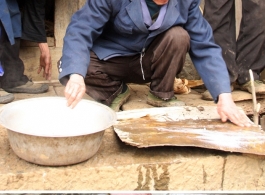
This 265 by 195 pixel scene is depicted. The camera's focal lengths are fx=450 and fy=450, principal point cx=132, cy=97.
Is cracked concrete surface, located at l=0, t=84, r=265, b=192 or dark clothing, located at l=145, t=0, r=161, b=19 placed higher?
dark clothing, located at l=145, t=0, r=161, b=19

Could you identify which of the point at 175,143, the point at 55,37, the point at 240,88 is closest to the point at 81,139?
the point at 175,143

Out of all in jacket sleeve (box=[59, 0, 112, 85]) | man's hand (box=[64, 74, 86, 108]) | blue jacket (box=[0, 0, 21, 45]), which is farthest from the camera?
blue jacket (box=[0, 0, 21, 45])

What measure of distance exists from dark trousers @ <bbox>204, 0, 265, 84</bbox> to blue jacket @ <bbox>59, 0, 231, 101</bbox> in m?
0.56

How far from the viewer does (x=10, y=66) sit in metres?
3.63

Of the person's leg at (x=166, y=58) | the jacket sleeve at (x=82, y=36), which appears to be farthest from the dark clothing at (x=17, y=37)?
the person's leg at (x=166, y=58)

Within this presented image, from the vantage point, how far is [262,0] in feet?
11.8

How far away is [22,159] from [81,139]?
389 mm

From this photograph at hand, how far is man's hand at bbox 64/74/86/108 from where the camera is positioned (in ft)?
7.30

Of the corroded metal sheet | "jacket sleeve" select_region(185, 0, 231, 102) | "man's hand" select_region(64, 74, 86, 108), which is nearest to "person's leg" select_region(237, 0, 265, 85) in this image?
"jacket sleeve" select_region(185, 0, 231, 102)

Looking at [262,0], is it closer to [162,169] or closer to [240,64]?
[240,64]

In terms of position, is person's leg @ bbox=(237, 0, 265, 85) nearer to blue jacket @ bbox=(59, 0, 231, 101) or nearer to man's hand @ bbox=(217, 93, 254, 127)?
blue jacket @ bbox=(59, 0, 231, 101)

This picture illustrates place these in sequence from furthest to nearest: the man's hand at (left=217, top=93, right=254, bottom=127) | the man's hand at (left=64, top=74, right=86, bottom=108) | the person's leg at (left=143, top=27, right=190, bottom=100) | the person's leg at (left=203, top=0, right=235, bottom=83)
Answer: the person's leg at (left=203, top=0, right=235, bottom=83)
the person's leg at (left=143, top=27, right=190, bottom=100)
the man's hand at (left=217, top=93, right=254, bottom=127)
the man's hand at (left=64, top=74, right=86, bottom=108)

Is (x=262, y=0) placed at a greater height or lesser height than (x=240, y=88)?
greater

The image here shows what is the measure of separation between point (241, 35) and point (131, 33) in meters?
1.18
